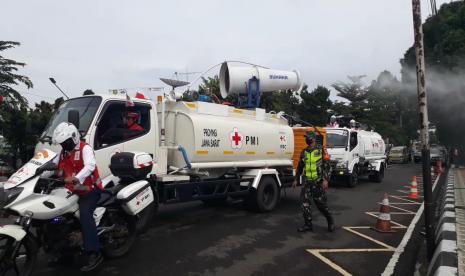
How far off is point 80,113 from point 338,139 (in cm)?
1137

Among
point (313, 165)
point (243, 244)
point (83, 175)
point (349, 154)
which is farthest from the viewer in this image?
point (349, 154)

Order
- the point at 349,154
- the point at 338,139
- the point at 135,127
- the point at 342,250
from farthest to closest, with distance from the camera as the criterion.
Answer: the point at 338,139, the point at 349,154, the point at 135,127, the point at 342,250

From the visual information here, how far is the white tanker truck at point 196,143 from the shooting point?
6.15m

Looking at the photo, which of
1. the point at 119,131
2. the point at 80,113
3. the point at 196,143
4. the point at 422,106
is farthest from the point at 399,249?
the point at 80,113

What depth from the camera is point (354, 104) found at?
1457 inches

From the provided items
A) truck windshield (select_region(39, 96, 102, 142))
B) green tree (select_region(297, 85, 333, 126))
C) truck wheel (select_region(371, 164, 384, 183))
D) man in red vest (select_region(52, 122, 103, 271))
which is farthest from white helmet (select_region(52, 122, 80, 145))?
green tree (select_region(297, 85, 333, 126))

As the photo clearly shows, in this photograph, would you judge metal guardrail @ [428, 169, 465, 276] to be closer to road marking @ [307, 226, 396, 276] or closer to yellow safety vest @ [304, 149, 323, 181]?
road marking @ [307, 226, 396, 276]

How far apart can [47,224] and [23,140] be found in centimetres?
1144

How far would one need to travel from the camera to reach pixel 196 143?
7453mm

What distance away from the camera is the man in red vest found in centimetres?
455

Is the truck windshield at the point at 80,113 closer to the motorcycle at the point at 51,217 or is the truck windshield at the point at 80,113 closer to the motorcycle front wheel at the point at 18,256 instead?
the motorcycle at the point at 51,217

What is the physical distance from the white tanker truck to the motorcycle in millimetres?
545

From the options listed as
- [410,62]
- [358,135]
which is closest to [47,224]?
[358,135]

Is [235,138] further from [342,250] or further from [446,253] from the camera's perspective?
[446,253]
